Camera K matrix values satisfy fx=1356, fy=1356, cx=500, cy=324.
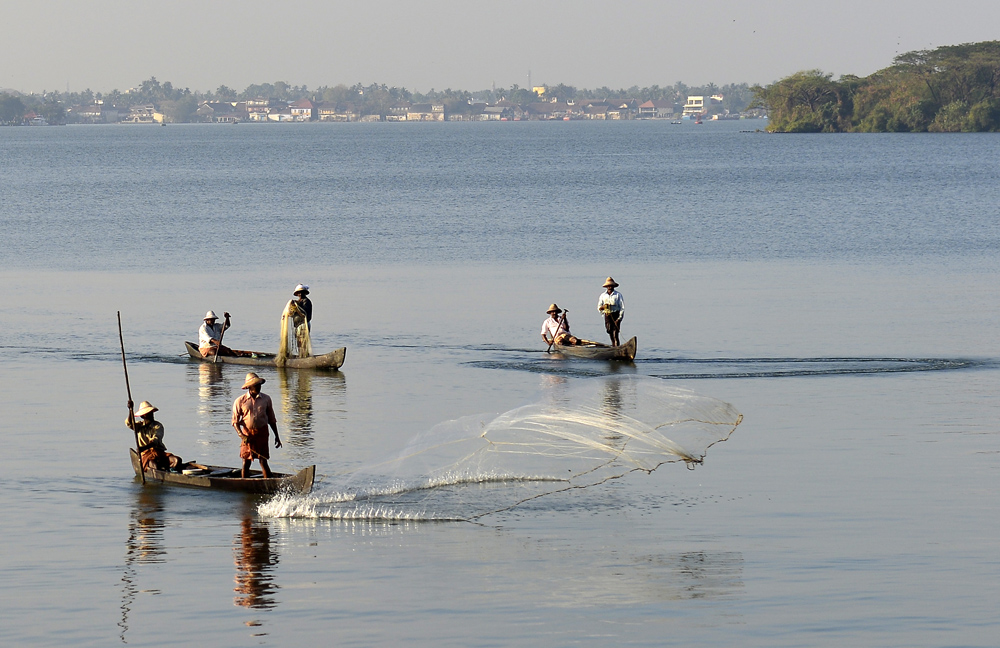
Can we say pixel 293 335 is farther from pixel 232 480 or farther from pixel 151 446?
pixel 232 480

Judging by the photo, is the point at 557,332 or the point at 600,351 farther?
the point at 557,332

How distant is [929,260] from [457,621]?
42.0 m

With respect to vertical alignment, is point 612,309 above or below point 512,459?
above

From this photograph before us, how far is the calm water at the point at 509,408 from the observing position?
14508mm

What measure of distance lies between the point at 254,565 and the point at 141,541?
6.56 feet

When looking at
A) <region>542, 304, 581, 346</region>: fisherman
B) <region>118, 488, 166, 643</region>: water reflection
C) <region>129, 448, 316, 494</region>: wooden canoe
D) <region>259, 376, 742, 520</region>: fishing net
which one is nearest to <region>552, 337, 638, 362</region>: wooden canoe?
<region>542, 304, 581, 346</region>: fisherman

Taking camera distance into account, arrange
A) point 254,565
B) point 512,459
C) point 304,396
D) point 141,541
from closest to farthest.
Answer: point 254,565 < point 141,541 < point 512,459 < point 304,396

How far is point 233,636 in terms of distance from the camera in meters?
13.7

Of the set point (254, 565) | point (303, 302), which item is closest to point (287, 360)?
point (303, 302)

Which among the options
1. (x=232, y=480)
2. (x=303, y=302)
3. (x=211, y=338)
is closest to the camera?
(x=232, y=480)

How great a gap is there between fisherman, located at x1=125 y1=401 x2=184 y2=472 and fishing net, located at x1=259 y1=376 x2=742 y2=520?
207 cm

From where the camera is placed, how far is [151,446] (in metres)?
19.9

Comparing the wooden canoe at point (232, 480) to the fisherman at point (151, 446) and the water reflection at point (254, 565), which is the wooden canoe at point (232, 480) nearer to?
the fisherman at point (151, 446)

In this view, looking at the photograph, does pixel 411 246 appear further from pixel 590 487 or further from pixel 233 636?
pixel 233 636
